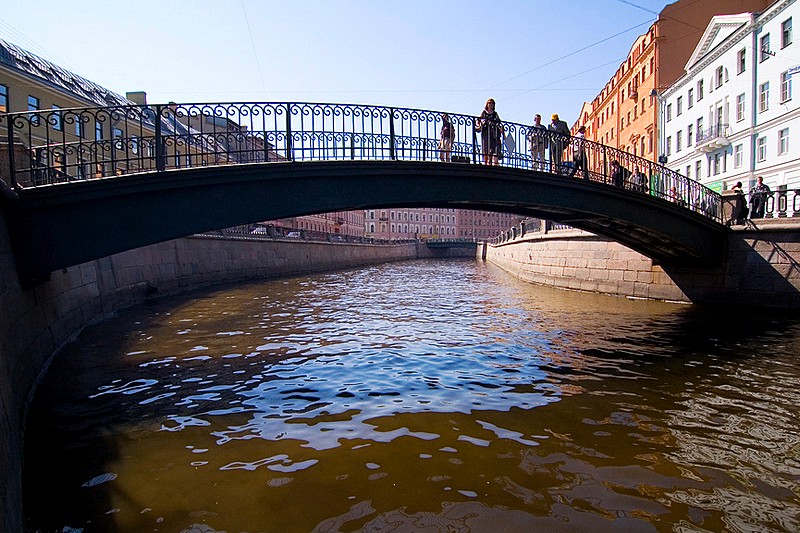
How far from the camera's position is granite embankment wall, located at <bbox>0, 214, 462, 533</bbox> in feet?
15.1

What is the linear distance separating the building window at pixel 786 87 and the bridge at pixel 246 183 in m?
19.1

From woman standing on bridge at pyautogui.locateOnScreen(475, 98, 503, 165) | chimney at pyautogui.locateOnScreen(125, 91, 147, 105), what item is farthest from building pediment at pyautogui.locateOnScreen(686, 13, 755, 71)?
chimney at pyautogui.locateOnScreen(125, 91, 147, 105)

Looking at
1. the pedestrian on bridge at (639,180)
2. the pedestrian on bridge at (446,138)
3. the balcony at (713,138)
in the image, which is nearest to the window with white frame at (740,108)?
the balcony at (713,138)

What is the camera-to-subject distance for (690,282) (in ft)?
55.7

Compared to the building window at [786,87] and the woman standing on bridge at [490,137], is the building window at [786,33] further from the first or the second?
the woman standing on bridge at [490,137]

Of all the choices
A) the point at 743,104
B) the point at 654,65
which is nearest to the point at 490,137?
the point at 743,104

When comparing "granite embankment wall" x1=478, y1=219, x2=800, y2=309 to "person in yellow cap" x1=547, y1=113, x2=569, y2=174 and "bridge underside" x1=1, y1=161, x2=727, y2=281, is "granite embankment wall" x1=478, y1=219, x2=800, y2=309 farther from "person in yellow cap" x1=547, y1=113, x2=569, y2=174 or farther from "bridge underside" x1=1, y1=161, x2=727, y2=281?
"person in yellow cap" x1=547, y1=113, x2=569, y2=174

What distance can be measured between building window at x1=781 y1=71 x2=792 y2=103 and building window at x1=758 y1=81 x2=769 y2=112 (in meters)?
1.48

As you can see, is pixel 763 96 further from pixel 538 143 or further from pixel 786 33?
pixel 538 143

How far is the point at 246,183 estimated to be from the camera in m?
9.41

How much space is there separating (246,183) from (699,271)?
13760 millimetres

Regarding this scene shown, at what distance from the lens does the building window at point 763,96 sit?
3044 cm

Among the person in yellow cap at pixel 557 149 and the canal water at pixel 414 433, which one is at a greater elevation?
the person in yellow cap at pixel 557 149

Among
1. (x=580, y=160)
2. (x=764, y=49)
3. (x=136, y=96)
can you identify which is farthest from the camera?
(x=136, y=96)
